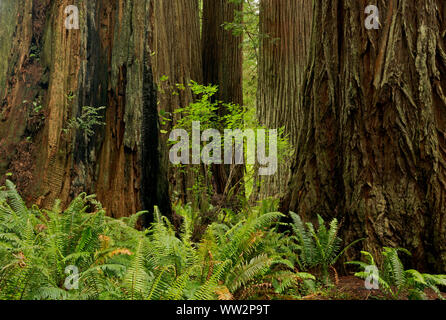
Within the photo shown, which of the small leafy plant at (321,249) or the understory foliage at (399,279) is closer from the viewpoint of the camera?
the understory foliage at (399,279)

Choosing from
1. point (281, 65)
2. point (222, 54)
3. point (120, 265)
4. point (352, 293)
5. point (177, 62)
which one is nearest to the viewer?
point (120, 265)

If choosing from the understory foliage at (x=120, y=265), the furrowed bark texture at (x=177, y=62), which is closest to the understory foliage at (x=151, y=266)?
the understory foliage at (x=120, y=265)

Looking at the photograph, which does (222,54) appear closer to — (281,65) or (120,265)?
(281,65)

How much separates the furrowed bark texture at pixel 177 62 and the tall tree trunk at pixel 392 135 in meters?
3.27

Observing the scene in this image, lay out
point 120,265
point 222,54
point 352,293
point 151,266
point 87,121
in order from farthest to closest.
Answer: point 222,54
point 87,121
point 352,293
point 151,266
point 120,265

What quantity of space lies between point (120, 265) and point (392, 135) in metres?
2.59

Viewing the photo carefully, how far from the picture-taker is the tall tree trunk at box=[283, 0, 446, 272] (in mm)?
3271

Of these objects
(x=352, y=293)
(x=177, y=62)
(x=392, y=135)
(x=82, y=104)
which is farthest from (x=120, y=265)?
(x=177, y=62)

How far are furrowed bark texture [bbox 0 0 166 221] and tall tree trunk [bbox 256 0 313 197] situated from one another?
397cm

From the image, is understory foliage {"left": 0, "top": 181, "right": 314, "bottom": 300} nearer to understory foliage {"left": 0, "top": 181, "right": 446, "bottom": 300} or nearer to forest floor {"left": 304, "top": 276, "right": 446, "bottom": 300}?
understory foliage {"left": 0, "top": 181, "right": 446, "bottom": 300}

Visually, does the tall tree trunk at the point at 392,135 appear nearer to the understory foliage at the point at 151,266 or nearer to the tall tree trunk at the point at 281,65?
the understory foliage at the point at 151,266

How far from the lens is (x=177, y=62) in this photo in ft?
26.1

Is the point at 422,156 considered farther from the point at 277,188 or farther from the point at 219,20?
the point at 219,20

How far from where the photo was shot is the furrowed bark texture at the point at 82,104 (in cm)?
402
